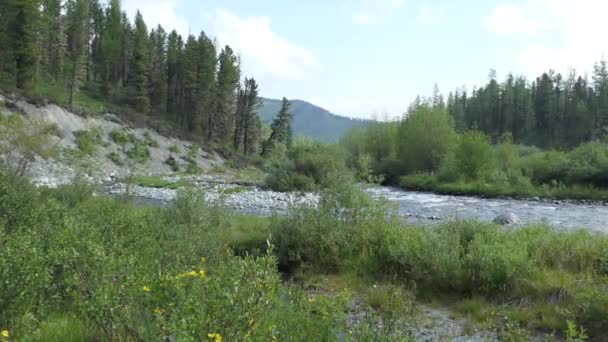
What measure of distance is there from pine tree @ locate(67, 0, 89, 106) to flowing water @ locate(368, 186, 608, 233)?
4424cm

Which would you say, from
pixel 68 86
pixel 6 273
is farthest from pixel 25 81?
pixel 6 273

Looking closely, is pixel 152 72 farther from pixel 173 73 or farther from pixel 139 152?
pixel 139 152

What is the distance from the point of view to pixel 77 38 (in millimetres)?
64750

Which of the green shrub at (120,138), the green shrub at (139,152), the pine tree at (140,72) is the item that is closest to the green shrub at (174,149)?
the green shrub at (139,152)

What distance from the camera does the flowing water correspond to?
21.7m

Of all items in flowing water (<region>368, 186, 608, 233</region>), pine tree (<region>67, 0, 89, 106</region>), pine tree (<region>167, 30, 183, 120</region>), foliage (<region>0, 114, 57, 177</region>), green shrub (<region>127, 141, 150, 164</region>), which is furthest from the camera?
pine tree (<region>167, 30, 183, 120</region>)

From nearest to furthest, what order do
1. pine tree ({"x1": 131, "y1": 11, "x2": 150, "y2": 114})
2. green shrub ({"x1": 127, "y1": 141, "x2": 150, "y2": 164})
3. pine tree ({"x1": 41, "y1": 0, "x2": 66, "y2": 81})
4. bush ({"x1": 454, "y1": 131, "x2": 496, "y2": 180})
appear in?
bush ({"x1": 454, "y1": 131, "x2": 496, "y2": 180}), green shrub ({"x1": 127, "y1": 141, "x2": 150, "y2": 164}), pine tree ({"x1": 41, "y1": 0, "x2": 66, "y2": 81}), pine tree ({"x1": 131, "y1": 11, "x2": 150, "y2": 114})

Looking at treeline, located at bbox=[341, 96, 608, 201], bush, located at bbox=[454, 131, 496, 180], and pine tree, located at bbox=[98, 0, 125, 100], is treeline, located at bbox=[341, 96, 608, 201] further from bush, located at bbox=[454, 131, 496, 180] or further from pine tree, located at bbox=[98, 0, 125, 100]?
pine tree, located at bbox=[98, 0, 125, 100]

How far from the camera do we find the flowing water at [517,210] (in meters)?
21.7

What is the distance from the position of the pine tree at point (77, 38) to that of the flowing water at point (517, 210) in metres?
44.2

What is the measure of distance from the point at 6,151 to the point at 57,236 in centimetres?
1318

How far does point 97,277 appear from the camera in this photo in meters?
4.66

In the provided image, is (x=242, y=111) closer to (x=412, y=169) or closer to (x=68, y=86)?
(x=68, y=86)

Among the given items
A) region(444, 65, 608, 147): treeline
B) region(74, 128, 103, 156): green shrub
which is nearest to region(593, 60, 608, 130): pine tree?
region(444, 65, 608, 147): treeline
